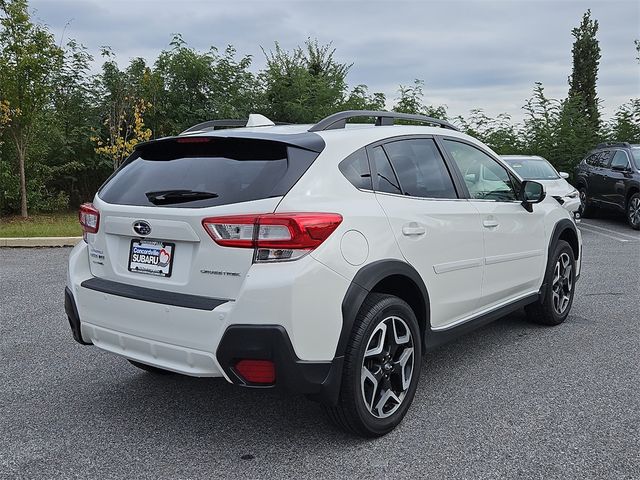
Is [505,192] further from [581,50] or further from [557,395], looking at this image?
[581,50]

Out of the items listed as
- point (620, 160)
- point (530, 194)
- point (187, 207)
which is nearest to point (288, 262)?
point (187, 207)

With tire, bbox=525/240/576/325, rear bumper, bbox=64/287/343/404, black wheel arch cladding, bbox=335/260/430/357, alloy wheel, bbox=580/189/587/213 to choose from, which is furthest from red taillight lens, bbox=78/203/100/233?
alloy wheel, bbox=580/189/587/213

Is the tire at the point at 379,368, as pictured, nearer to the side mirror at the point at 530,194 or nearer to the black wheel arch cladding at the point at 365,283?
the black wheel arch cladding at the point at 365,283

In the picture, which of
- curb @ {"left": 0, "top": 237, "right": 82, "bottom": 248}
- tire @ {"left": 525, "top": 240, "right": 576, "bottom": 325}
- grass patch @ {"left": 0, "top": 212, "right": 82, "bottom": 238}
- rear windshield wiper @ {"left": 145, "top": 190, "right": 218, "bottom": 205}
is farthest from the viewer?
grass patch @ {"left": 0, "top": 212, "right": 82, "bottom": 238}

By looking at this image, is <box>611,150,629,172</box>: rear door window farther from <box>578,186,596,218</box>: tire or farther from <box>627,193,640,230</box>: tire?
<box>578,186,596,218</box>: tire

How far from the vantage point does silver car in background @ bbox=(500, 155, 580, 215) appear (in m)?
11.4

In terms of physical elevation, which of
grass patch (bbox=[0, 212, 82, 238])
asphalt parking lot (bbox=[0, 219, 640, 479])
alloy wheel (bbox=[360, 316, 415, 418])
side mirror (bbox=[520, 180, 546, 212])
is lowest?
grass patch (bbox=[0, 212, 82, 238])

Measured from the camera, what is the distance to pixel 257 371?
2.87m

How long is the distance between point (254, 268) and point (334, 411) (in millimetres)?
863

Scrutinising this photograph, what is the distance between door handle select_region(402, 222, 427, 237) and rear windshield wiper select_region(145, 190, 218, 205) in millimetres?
1056

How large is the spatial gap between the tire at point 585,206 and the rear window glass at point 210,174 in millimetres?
13102

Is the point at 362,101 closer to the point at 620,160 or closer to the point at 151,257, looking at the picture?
the point at 620,160

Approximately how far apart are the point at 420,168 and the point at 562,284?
7.73 feet

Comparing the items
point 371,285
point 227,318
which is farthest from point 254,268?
point 371,285
